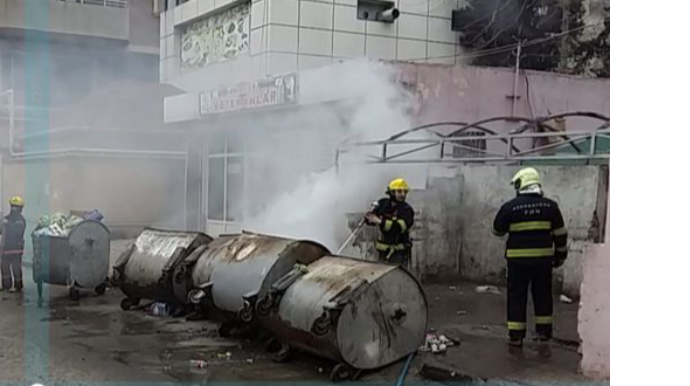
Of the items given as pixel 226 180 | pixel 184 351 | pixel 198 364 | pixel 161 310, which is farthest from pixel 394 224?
pixel 226 180

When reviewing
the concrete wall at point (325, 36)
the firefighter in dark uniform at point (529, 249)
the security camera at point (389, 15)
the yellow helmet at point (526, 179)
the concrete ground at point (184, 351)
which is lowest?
the concrete ground at point (184, 351)

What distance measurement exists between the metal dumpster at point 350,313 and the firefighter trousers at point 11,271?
5.48 metres

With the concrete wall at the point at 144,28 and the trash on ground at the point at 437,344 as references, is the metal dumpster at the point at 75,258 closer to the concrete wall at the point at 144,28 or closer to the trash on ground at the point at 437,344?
the trash on ground at the point at 437,344

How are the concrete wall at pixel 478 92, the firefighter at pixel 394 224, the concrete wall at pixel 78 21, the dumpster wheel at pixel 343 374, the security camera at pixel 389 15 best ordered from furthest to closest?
1. the concrete wall at pixel 78 21
2. the security camera at pixel 389 15
3. the concrete wall at pixel 478 92
4. the firefighter at pixel 394 224
5. the dumpster wheel at pixel 343 374

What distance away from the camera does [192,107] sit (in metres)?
15.3

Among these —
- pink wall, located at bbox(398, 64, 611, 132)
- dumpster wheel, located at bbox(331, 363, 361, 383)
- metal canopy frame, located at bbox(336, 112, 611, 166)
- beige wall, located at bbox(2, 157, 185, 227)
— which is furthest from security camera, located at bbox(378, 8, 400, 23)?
dumpster wheel, located at bbox(331, 363, 361, 383)

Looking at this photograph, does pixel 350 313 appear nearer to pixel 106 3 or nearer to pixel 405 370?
pixel 405 370

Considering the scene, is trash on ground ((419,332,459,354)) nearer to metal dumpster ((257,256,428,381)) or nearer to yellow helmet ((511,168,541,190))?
metal dumpster ((257,256,428,381))

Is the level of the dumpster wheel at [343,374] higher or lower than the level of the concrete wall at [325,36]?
lower

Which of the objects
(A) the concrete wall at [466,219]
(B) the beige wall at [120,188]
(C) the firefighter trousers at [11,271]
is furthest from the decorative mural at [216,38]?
(C) the firefighter trousers at [11,271]

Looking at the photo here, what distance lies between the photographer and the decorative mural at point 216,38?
15.8 metres
